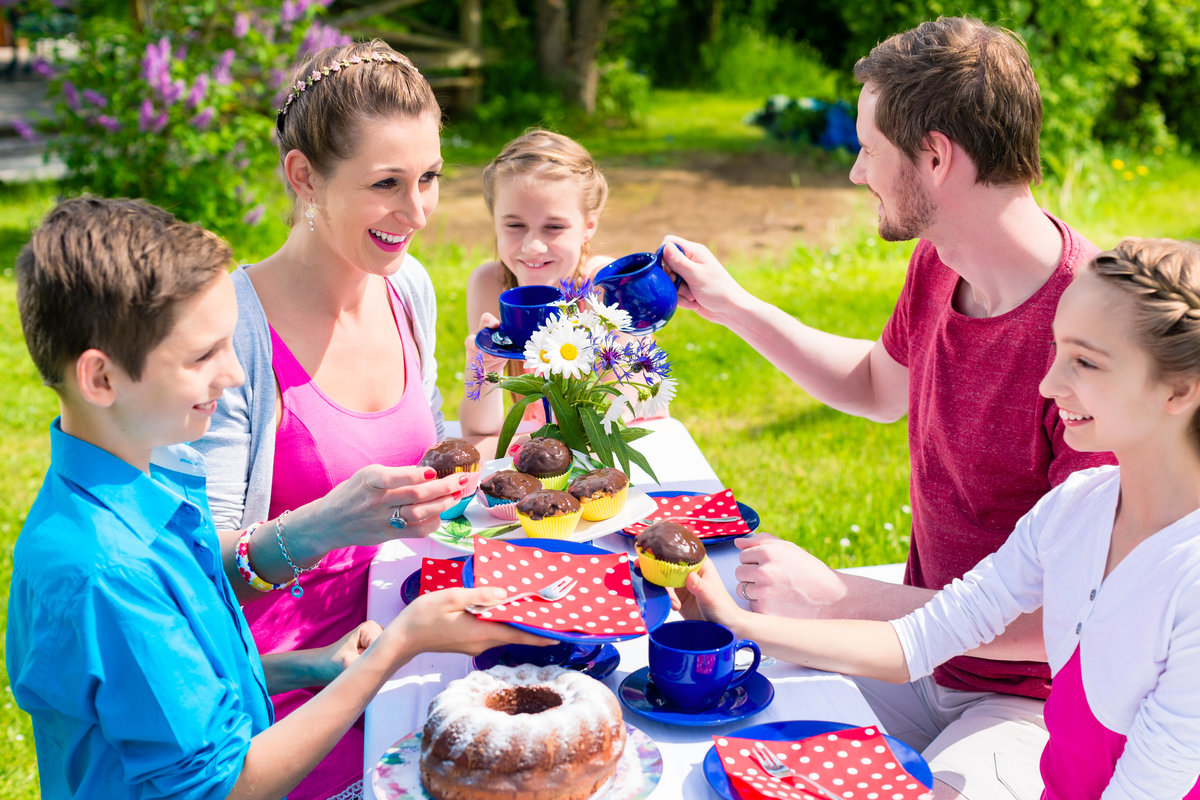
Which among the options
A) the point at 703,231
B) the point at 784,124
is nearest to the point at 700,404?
the point at 703,231

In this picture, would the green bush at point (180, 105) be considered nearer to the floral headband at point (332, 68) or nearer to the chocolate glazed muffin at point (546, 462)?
the floral headband at point (332, 68)

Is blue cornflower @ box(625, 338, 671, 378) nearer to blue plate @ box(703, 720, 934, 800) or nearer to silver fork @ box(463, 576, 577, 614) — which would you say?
silver fork @ box(463, 576, 577, 614)

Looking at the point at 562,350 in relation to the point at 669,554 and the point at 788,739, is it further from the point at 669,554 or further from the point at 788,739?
the point at 788,739

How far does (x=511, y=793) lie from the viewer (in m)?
1.38

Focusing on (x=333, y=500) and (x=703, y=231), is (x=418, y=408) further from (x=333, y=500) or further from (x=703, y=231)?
(x=703, y=231)

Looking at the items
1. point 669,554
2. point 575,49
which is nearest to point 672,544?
point 669,554

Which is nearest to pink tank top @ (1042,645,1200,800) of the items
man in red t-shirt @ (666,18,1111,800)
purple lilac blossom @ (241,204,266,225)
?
man in red t-shirt @ (666,18,1111,800)

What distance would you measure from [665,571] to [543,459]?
0.48m

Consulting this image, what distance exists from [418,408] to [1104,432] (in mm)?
1625

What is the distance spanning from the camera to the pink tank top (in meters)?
1.64

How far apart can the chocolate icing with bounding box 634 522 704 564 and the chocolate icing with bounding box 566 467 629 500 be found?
0.28 meters

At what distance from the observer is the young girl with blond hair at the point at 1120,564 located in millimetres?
1545

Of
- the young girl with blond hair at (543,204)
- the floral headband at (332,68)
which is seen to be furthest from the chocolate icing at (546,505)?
the young girl with blond hair at (543,204)

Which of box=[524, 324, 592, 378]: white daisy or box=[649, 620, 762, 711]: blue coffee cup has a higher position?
box=[524, 324, 592, 378]: white daisy
